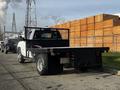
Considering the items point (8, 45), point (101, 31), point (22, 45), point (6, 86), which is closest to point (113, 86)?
point (6, 86)

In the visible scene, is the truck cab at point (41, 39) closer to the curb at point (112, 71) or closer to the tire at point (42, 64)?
the tire at point (42, 64)

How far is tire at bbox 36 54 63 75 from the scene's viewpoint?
1111 centimetres

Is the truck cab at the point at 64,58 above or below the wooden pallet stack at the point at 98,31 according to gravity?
below

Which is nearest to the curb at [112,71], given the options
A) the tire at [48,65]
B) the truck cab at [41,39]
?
the tire at [48,65]

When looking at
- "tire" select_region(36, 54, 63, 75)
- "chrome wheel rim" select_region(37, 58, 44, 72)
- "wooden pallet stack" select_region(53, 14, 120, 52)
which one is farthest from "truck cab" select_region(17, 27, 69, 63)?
"wooden pallet stack" select_region(53, 14, 120, 52)

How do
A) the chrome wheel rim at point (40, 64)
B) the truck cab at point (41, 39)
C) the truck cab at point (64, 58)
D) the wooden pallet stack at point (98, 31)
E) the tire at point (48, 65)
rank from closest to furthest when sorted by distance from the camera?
the truck cab at point (64, 58), the tire at point (48, 65), the chrome wheel rim at point (40, 64), the truck cab at point (41, 39), the wooden pallet stack at point (98, 31)

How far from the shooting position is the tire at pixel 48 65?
11109 millimetres

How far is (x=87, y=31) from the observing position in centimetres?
2872

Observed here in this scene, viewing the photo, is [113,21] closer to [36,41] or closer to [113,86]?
[36,41]

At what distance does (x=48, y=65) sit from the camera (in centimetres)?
1115

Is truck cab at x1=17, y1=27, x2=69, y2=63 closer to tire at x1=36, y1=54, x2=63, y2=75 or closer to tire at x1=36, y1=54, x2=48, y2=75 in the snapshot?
tire at x1=36, y1=54, x2=48, y2=75

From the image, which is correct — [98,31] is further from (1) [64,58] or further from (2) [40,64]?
(1) [64,58]

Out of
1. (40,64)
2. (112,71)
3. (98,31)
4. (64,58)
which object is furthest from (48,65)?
(98,31)

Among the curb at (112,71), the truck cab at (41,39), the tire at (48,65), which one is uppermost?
the truck cab at (41,39)
